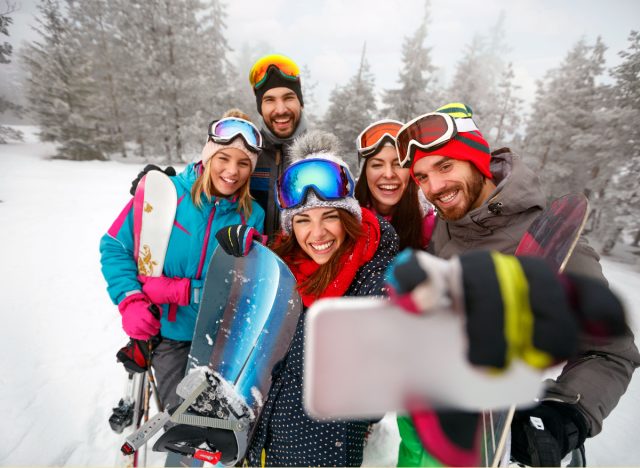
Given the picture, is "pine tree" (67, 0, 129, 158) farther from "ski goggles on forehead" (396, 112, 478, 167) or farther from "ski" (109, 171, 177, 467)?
"ski goggles on forehead" (396, 112, 478, 167)

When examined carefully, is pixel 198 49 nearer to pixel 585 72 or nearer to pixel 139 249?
pixel 139 249

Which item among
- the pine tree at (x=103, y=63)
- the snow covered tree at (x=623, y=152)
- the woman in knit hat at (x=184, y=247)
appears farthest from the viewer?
the pine tree at (x=103, y=63)

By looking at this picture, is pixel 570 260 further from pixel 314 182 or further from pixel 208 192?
pixel 208 192

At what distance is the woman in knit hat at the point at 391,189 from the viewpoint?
2.97 meters

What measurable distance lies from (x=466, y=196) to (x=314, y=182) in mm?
1274

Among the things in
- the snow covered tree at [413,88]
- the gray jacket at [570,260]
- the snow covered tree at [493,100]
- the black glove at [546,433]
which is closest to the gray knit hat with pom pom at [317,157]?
the gray jacket at [570,260]

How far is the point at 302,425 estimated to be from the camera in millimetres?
1949

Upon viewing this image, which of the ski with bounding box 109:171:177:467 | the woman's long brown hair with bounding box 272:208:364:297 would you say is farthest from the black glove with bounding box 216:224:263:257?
the ski with bounding box 109:171:177:467

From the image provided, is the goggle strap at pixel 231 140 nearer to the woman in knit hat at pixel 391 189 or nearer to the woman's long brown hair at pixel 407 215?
the woman in knit hat at pixel 391 189

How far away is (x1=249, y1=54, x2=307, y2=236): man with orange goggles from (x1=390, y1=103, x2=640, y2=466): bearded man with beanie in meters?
1.80

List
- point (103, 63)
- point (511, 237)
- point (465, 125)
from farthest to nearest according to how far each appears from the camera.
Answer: point (103, 63) < point (465, 125) < point (511, 237)

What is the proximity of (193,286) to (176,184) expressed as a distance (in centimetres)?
101

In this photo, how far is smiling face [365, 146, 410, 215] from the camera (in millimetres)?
2973

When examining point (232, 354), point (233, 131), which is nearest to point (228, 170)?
point (233, 131)
